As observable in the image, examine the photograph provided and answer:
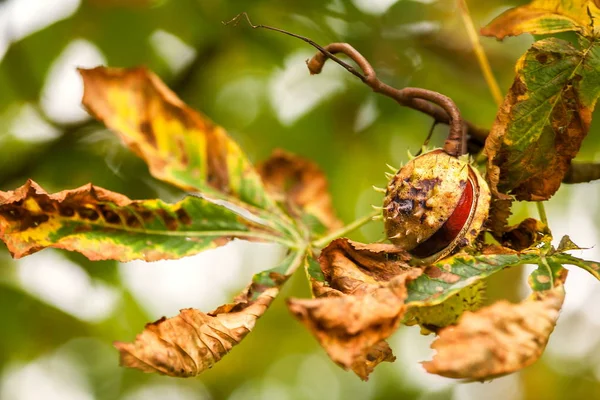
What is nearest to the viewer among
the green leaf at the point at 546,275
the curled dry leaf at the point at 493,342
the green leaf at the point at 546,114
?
the curled dry leaf at the point at 493,342

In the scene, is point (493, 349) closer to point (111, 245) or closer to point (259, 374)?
point (111, 245)

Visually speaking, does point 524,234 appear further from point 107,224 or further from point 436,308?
point 107,224

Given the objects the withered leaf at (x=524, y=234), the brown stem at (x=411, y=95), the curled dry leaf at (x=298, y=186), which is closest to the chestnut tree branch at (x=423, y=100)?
the brown stem at (x=411, y=95)

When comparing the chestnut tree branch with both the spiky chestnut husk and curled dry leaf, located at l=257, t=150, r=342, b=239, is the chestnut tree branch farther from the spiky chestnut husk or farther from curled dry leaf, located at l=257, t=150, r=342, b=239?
curled dry leaf, located at l=257, t=150, r=342, b=239

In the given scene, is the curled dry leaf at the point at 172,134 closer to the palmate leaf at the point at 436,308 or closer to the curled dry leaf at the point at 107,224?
the curled dry leaf at the point at 107,224

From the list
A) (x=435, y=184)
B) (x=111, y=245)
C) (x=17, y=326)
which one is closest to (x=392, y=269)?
(x=435, y=184)

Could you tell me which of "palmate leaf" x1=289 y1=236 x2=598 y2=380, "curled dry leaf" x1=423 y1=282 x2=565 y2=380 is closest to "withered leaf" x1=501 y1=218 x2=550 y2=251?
"palmate leaf" x1=289 y1=236 x2=598 y2=380
